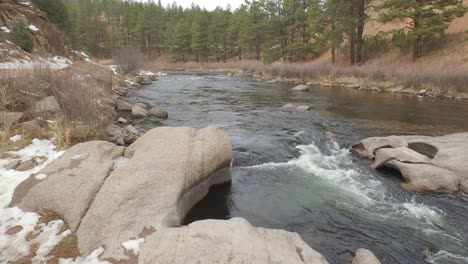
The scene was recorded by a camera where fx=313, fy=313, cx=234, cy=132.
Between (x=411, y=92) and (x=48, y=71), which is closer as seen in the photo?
(x=48, y=71)

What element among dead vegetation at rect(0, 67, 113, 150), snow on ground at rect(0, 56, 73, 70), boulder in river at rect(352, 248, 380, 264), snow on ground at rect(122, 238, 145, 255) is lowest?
boulder in river at rect(352, 248, 380, 264)

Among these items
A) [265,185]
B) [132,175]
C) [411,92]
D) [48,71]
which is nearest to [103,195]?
[132,175]

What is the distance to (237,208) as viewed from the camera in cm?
592

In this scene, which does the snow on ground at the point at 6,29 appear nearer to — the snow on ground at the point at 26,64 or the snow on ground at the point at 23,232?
the snow on ground at the point at 26,64

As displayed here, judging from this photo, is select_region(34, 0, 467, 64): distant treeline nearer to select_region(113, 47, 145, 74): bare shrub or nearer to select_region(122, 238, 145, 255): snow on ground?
select_region(113, 47, 145, 74): bare shrub

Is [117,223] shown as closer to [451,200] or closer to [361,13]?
[451,200]

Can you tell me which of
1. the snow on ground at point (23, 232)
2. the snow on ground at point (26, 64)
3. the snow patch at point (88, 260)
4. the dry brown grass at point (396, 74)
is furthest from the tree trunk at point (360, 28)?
the snow patch at point (88, 260)

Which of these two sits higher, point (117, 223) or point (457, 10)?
point (457, 10)

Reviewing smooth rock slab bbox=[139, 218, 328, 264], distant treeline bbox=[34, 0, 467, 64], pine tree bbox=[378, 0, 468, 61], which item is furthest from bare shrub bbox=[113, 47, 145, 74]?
smooth rock slab bbox=[139, 218, 328, 264]

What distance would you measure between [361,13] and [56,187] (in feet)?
97.4

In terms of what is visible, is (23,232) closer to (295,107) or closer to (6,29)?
(295,107)

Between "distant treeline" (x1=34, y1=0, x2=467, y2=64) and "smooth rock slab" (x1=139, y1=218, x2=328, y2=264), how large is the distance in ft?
83.4

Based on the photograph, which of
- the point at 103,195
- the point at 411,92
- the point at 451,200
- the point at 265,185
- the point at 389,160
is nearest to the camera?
the point at 103,195

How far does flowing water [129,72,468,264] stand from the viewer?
493cm
